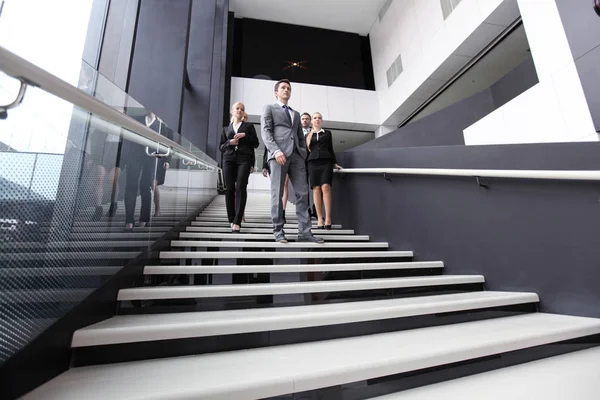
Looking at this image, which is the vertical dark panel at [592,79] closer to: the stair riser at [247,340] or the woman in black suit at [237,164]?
the stair riser at [247,340]

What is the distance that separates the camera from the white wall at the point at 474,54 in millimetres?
3617

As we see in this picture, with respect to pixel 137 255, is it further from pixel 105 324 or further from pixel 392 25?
pixel 392 25

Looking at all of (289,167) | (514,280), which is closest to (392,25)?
(289,167)

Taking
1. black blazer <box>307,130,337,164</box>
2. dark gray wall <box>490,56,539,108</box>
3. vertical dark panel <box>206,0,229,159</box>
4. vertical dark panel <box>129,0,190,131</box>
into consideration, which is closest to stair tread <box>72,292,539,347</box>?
black blazer <box>307,130,337,164</box>

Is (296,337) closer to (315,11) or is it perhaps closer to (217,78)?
(217,78)

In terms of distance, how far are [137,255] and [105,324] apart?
519 mm

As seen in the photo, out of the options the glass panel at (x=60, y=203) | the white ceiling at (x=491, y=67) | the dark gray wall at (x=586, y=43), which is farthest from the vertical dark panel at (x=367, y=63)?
the glass panel at (x=60, y=203)

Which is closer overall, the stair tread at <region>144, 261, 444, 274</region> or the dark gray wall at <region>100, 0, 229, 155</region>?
the stair tread at <region>144, 261, 444, 274</region>

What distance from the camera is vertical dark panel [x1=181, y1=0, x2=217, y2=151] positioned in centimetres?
634

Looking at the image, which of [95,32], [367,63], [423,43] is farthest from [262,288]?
[367,63]

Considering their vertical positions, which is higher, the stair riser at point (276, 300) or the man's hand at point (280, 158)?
the man's hand at point (280, 158)

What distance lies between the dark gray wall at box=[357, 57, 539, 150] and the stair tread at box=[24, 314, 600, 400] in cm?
508

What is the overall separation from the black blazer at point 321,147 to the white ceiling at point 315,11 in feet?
26.9

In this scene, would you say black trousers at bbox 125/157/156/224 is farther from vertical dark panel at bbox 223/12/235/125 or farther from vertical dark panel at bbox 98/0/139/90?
vertical dark panel at bbox 223/12/235/125
